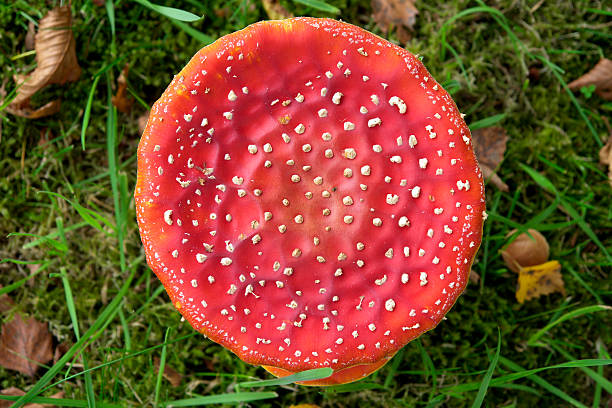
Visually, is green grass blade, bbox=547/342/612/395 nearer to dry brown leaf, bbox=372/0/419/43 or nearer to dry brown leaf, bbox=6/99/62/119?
dry brown leaf, bbox=372/0/419/43

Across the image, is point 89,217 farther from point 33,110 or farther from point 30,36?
point 30,36

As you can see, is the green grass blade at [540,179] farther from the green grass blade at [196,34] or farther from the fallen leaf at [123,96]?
the fallen leaf at [123,96]

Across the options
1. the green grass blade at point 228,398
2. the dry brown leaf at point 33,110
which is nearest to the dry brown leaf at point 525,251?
the green grass blade at point 228,398

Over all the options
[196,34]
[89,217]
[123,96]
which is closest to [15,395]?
[89,217]

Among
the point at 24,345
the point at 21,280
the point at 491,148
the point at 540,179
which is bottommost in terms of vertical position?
the point at 24,345

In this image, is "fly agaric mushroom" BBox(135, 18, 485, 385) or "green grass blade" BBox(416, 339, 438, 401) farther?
"green grass blade" BBox(416, 339, 438, 401)

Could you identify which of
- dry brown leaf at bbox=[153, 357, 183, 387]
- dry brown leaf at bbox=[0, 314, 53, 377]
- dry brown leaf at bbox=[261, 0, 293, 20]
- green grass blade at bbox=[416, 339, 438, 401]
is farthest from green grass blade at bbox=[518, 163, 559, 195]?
dry brown leaf at bbox=[0, 314, 53, 377]

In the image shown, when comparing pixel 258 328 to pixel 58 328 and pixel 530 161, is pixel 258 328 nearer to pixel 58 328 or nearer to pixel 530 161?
pixel 58 328
